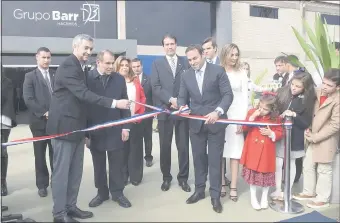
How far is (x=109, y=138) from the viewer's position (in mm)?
3686

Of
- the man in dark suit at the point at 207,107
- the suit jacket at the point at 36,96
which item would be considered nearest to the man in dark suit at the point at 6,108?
the suit jacket at the point at 36,96

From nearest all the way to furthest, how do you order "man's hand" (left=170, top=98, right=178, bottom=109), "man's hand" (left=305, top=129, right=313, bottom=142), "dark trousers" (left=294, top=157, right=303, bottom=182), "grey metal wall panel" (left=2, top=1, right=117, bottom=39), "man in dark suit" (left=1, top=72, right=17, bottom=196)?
"man's hand" (left=305, top=129, right=313, bottom=142)
"man in dark suit" (left=1, top=72, right=17, bottom=196)
"man's hand" (left=170, top=98, right=178, bottom=109)
"dark trousers" (left=294, top=157, right=303, bottom=182)
"grey metal wall panel" (left=2, top=1, right=117, bottom=39)

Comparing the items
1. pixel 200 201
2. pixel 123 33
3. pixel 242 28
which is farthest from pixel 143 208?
pixel 242 28

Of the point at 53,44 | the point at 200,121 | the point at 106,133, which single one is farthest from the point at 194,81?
the point at 53,44

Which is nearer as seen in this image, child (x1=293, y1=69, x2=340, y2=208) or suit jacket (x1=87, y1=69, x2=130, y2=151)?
child (x1=293, y1=69, x2=340, y2=208)

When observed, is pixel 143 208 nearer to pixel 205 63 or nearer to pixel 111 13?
pixel 205 63

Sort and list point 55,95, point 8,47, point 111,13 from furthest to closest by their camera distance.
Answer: point 111,13 < point 8,47 < point 55,95

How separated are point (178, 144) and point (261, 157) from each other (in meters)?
1.16

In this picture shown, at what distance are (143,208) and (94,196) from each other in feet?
2.53

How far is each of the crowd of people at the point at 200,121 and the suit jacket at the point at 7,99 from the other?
1cm

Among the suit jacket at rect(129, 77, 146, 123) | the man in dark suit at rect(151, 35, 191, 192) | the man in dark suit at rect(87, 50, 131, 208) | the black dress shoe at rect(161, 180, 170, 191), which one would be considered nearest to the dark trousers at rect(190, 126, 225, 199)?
the man in dark suit at rect(151, 35, 191, 192)

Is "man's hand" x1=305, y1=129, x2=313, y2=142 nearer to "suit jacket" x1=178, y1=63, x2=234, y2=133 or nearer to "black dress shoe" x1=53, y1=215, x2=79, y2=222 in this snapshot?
"suit jacket" x1=178, y1=63, x2=234, y2=133

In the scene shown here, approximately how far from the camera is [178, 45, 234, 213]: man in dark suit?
356 cm

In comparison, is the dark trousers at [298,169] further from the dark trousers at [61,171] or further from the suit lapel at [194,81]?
the dark trousers at [61,171]
